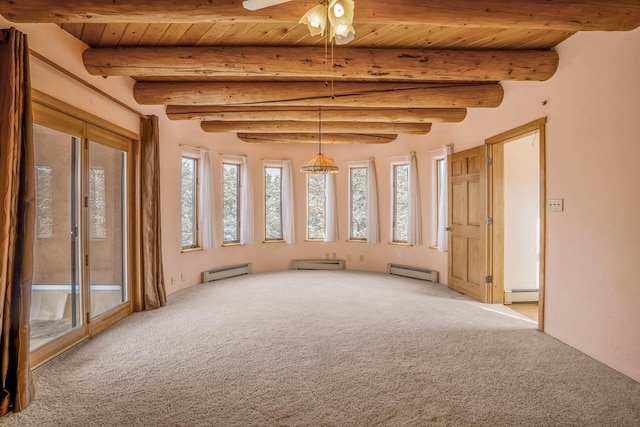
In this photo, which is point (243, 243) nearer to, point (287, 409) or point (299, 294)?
point (299, 294)

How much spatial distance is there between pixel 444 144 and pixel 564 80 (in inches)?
99.6

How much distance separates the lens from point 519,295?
190 inches

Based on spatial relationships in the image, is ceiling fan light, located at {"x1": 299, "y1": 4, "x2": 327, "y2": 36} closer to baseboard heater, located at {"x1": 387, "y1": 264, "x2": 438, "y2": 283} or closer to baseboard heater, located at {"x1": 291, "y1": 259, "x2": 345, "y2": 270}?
baseboard heater, located at {"x1": 387, "y1": 264, "x2": 438, "y2": 283}

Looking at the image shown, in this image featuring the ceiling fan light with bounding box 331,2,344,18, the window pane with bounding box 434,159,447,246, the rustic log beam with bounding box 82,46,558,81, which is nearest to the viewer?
the ceiling fan light with bounding box 331,2,344,18

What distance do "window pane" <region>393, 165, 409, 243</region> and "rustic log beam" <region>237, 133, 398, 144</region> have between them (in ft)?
2.25

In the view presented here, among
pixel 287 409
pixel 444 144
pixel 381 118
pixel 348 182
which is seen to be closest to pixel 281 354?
pixel 287 409

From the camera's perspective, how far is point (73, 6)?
7.80ft

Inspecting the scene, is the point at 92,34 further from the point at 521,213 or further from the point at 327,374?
the point at 521,213

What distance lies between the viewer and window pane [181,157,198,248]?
18.9ft

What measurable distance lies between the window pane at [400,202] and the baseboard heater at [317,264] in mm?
1265

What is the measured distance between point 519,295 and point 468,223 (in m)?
1.18

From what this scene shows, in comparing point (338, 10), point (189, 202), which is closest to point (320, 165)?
point (189, 202)

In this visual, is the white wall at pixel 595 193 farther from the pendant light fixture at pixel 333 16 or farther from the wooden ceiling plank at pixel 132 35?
the wooden ceiling plank at pixel 132 35

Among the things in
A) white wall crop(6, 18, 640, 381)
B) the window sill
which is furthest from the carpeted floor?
the window sill
